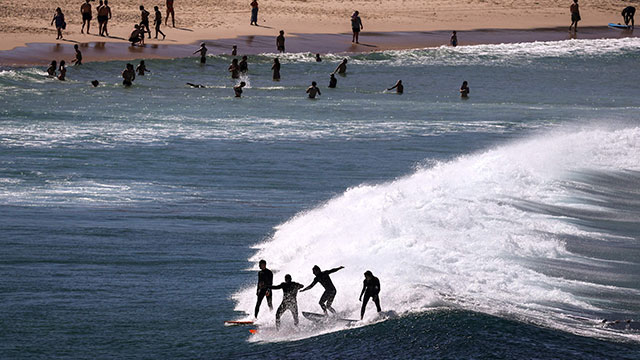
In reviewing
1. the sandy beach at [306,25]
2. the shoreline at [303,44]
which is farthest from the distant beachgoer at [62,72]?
the sandy beach at [306,25]

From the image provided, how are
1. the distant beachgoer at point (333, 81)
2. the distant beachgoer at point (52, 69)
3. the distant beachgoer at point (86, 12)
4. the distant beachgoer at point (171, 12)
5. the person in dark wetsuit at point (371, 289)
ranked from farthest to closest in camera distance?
the distant beachgoer at point (171, 12) → the distant beachgoer at point (86, 12) → the distant beachgoer at point (333, 81) → the distant beachgoer at point (52, 69) → the person in dark wetsuit at point (371, 289)

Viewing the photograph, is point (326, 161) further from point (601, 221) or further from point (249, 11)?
point (249, 11)

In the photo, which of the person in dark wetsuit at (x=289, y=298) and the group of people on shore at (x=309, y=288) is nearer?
the group of people on shore at (x=309, y=288)

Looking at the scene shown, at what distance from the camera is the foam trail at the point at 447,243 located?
16.2 meters

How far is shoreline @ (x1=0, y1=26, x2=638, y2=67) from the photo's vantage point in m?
48.2

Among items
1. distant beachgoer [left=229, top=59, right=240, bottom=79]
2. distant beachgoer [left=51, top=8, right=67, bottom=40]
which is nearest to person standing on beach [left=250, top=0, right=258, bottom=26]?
distant beachgoer [left=51, top=8, right=67, bottom=40]

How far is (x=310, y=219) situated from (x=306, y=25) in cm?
4308

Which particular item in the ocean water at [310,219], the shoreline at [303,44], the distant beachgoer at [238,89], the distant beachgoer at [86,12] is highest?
the distant beachgoer at [86,12]

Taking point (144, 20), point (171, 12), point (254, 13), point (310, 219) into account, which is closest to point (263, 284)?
point (310, 219)

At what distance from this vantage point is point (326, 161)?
29734 mm

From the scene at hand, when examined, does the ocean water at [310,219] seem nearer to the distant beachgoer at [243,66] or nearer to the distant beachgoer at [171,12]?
the distant beachgoer at [243,66]

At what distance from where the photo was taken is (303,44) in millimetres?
56344

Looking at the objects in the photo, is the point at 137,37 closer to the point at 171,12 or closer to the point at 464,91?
the point at 171,12

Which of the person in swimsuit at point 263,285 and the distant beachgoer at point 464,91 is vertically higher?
the distant beachgoer at point 464,91
